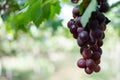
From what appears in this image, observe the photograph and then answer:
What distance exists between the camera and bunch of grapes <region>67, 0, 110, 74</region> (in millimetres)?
1128

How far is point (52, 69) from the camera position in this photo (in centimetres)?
1322

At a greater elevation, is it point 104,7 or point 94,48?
point 104,7

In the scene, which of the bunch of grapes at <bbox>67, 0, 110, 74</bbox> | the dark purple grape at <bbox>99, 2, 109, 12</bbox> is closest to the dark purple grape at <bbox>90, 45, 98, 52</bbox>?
the bunch of grapes at <bbox>67, 0, 110, 74</bbox>

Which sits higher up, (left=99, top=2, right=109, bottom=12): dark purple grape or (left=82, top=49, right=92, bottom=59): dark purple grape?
(left=99, top=2, right=109, bottom=12): dark purple grape

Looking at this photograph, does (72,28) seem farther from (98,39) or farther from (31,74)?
(31,74)

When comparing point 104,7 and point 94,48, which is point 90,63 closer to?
point 94,48

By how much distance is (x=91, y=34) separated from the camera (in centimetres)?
113

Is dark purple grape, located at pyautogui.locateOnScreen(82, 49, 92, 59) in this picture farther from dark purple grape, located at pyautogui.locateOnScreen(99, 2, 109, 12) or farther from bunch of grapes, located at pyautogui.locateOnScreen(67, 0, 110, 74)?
dark purple grape, located at pyautogui.locateOnScreen(99, 2, 109, 12)

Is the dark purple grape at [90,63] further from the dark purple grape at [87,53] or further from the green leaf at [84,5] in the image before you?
the green leaf at [84,5]

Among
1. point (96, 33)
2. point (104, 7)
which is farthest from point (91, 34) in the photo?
point (104, 7)

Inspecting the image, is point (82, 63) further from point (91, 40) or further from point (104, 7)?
point (104, 7)

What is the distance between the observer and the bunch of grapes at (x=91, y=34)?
113 cm

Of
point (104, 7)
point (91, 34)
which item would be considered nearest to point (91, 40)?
point (91, 34)

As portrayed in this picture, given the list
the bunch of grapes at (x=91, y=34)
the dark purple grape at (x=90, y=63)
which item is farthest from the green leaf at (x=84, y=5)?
the dark purple grape at (x=90, y=63)
